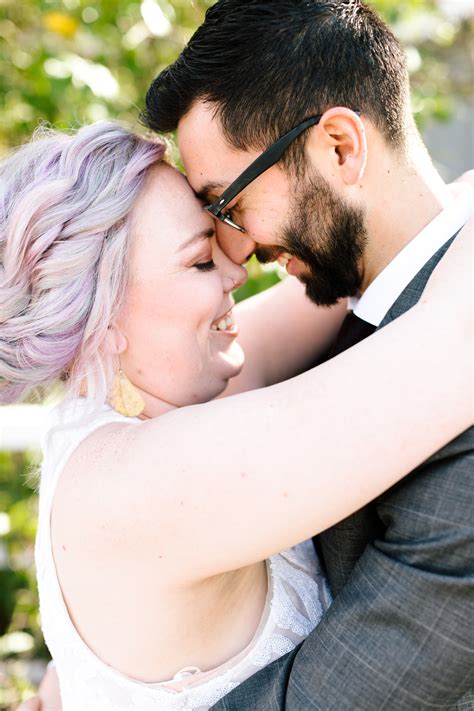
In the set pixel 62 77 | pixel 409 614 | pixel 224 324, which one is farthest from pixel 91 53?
pixel 409 614

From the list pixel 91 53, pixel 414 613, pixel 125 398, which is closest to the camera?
pixel 414 613

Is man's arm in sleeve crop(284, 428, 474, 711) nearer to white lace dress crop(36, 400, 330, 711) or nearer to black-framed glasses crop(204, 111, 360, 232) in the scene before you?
white lace dress crop(36, 400, 330, 711)

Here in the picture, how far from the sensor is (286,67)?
2.12 metres

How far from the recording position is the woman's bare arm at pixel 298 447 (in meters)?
1.58

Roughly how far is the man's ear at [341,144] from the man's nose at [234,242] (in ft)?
1.17

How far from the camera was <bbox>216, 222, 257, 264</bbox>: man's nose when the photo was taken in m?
2.38

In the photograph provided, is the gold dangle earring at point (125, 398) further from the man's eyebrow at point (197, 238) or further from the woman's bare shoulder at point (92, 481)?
the man's eyebrow at point (197, 238)

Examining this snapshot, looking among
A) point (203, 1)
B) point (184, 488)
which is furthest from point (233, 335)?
point (203, 1)

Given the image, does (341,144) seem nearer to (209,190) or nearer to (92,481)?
(209,190)

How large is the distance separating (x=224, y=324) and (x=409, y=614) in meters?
1.10

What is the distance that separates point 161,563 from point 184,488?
8.8 inches

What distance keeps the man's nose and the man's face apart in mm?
37

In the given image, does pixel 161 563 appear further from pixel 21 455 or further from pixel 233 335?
pixel 21 455

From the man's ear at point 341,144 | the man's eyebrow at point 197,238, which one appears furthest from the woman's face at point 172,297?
the man's ear at point 341,144
